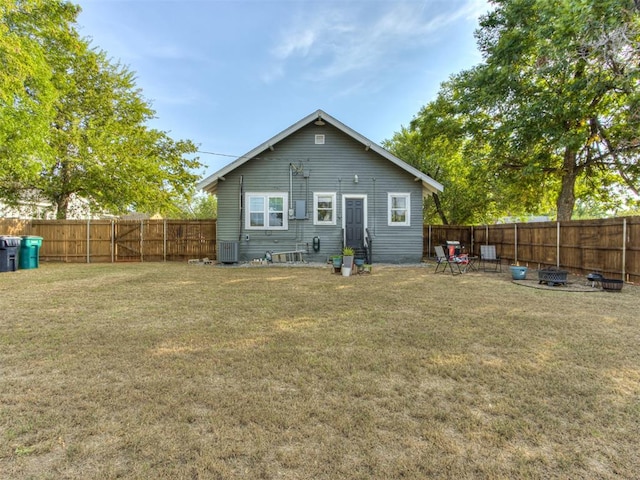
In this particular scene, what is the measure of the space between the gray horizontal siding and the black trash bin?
673 cm

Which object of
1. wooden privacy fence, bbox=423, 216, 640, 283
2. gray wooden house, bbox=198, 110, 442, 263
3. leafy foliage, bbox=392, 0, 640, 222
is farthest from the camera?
gray wooden house, bbox=198, 110, 442, 263

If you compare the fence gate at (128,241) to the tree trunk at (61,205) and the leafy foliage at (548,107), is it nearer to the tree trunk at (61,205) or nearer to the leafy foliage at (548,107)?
the tree trunk at (61,205)

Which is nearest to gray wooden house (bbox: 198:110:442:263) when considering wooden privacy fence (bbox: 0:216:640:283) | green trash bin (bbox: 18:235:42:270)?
wooden privacy fence (bbox: 0:216:640:283)

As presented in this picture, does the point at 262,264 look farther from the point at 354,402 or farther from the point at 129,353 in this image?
the point at 354,402

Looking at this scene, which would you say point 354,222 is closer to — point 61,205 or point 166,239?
point 166,239

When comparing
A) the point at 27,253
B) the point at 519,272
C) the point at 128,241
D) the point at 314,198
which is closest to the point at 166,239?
the point at 128,241

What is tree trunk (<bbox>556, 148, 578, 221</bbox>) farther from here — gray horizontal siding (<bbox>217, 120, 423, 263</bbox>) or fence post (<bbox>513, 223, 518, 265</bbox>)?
gray horizontal siding (<bbox>217, 120, 423, 263</bbox>)

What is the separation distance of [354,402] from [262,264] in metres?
10.3

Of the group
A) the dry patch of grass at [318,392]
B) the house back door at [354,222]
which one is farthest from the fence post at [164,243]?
the dry patch of grass at [318,392]

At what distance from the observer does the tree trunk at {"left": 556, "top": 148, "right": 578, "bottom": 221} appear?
13.5m

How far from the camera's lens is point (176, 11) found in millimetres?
12219

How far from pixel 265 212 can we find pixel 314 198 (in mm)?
2114

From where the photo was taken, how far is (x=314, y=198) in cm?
1308

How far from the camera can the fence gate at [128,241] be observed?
14804 mm
